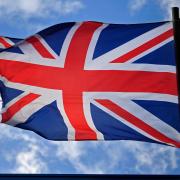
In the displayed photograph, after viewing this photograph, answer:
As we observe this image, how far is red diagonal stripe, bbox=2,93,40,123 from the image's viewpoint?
8.55 m

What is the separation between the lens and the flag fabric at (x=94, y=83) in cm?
796

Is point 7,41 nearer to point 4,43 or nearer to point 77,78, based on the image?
point 4,43

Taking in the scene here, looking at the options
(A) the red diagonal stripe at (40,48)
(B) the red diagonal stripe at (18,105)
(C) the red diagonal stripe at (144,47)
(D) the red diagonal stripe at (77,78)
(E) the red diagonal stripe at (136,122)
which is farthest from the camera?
(A) the red diagonal stripe at (40,48)

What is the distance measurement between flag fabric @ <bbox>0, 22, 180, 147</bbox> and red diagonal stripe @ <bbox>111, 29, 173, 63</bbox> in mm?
13

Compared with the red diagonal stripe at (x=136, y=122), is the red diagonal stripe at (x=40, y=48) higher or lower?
higher

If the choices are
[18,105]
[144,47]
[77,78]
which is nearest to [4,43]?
[18,105]

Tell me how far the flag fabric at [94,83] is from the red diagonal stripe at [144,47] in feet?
0.04

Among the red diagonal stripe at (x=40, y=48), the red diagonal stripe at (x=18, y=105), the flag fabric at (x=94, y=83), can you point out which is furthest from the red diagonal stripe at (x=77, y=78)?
the red diagonal stripe at (x=18, y=105)

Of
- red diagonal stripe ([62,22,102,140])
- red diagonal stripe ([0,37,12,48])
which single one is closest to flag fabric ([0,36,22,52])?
red diagonal stripe ([0,37,12,48])

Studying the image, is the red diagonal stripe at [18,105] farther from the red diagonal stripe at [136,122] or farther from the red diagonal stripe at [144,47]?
the red diagonal stripe at [144,47]

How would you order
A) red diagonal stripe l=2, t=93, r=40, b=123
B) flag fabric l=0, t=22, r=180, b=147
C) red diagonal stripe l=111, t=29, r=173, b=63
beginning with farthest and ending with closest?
red diagonal stripe l=2, t=93, r=40, b=123 → red diagonal stripe l=111, t=29, r=173, b=63 → flag fabric l=0, t=22, r=180, b=147

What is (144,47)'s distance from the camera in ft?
27.9

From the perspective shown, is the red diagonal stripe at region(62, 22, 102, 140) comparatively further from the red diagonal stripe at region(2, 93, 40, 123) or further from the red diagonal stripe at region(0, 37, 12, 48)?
the red diagonal stripe at region(0, 37, 12, 48)

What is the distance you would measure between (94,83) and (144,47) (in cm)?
104
